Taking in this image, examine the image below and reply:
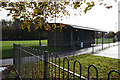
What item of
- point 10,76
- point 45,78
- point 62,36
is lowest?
point 10,76

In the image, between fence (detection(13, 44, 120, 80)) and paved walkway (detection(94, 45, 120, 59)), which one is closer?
fence (detection(13, 44, 120, 80))

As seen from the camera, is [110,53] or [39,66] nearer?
[39,66]

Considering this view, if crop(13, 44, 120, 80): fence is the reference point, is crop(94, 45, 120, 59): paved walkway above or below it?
below

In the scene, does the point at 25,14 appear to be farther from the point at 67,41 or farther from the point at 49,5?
the point at 67,41

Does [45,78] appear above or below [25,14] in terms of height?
below

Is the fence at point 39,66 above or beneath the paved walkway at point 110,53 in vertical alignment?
above

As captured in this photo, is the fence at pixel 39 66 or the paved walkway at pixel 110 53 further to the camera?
the paved walkway at pixel 110 53

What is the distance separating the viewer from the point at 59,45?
2156 cm

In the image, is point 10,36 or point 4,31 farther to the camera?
point 4,31

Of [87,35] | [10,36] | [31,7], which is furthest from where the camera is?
[10,36]

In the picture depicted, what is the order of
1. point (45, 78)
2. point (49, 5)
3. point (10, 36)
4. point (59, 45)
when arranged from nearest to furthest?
point (45, 78) → point (49, 5) → point (59, 45) → point (10, 36)

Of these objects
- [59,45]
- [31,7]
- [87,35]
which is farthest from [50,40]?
[31,7]

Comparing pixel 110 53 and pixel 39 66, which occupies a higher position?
pixel 39 66

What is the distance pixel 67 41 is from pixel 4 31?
24466mm
